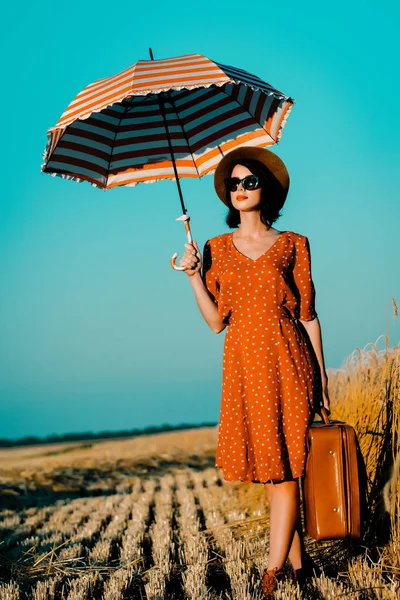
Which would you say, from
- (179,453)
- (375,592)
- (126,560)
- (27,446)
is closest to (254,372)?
(375,592)

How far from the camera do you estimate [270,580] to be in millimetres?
3807

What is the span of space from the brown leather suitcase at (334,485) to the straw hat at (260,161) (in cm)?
133

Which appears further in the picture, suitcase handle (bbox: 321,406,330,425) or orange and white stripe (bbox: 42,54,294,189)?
orange and white stripe (bbox: 42,54,294,189)

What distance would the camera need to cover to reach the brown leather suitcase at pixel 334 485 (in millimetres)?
3705

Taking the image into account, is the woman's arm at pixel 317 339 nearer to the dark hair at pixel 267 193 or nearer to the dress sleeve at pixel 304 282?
the dress sleeve at pixel 304 282

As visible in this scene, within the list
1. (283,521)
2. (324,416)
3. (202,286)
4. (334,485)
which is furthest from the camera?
(202,286)

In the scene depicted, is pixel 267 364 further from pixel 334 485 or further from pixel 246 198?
pixel 246 198

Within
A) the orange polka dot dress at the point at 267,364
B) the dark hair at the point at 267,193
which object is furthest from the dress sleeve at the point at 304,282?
the dark hair at the point at 267,193

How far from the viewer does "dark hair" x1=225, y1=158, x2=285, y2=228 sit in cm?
414

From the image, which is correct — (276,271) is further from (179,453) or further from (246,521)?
(179,453)

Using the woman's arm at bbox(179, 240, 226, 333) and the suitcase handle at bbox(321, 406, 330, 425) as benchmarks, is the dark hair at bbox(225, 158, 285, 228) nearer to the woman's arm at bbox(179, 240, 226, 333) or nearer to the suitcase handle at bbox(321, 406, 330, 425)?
the woman's arm at bbox(179, 240, 226, 333)

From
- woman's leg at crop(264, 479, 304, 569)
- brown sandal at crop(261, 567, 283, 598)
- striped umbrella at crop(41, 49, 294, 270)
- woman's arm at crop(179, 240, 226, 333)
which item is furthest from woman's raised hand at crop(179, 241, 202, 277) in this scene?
brown sandal at crop(261, 567, 283, 598)

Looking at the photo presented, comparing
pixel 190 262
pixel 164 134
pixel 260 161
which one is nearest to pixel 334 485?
pixel 190 262

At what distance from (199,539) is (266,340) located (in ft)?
6.65
